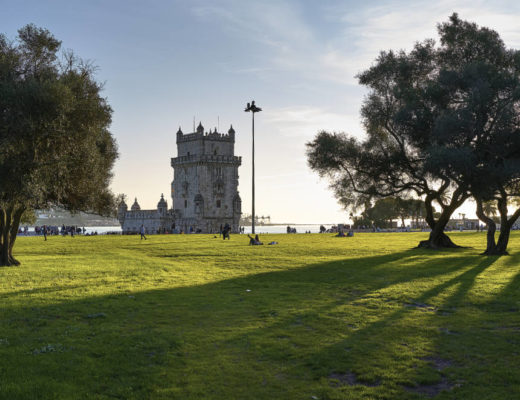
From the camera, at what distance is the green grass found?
7.43 metres

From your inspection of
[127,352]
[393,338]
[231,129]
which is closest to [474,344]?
[393,338]

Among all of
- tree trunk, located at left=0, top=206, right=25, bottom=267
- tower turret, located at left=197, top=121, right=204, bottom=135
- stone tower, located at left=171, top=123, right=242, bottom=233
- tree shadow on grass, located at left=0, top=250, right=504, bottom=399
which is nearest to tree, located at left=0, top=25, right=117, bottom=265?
tree trunk, located at left=0, top=206, right=25, bottom=267

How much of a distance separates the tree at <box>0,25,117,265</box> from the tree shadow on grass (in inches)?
392

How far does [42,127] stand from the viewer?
72.8 feet

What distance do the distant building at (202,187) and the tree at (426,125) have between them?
230ft

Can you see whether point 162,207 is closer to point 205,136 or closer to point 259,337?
point 205,136

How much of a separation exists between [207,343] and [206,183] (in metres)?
98.1

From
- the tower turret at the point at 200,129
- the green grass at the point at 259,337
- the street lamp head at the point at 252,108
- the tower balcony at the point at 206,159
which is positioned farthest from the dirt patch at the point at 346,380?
the tower turret at the point at 200,129

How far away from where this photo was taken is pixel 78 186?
25.8 metres

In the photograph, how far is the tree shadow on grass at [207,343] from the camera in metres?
7.44

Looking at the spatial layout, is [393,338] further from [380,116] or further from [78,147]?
[380,116]

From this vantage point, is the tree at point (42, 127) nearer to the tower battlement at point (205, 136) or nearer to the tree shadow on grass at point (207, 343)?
the tree shadow on grass at point (207, 343)

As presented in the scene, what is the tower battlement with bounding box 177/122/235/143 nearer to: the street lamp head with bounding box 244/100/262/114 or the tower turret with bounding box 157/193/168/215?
the tower turret with bounding box 157/193/168/215

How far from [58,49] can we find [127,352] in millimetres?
20675
